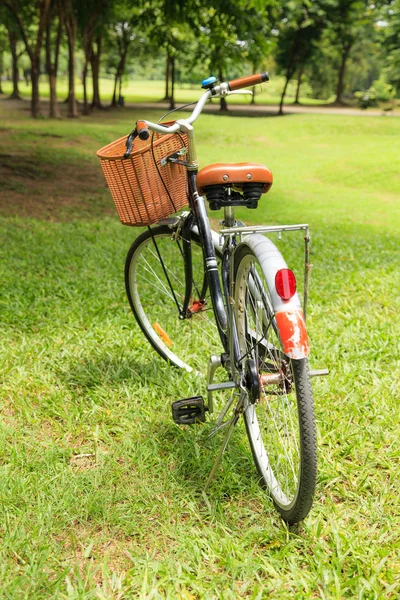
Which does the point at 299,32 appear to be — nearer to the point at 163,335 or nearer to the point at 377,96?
the point at 377,96

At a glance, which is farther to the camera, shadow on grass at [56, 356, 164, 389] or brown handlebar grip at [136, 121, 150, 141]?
shadow on grass at [56, 356, 164, 389]

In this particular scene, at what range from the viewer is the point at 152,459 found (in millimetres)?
2785

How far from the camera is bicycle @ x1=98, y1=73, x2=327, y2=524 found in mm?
2076

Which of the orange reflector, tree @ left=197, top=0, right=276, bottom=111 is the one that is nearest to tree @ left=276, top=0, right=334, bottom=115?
tree @ left=197, top=0, right=276, bottom=111

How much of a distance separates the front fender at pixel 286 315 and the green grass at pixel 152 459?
77 cm

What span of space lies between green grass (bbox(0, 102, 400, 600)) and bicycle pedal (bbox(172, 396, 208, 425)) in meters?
0.13

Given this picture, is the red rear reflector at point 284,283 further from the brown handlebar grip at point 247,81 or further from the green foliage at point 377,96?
the green foliage at point 377,96

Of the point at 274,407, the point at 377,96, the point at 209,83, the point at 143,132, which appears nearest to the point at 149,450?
the point at 274,407

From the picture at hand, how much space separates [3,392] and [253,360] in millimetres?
1680

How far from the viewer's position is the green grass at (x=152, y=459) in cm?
212

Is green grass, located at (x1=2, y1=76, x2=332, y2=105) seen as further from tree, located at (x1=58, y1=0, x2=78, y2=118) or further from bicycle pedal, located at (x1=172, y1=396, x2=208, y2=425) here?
bicycle pedal, located at (x1=172, y1=396, x2=208, y2=425)

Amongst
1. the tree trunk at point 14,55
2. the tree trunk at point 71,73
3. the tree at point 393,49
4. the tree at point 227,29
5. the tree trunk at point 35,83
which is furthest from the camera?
the tree at point 393,49

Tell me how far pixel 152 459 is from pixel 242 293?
88cm

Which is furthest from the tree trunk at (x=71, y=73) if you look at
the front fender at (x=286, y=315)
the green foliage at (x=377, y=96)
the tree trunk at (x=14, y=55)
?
the front fender at (x=286, y=315)
